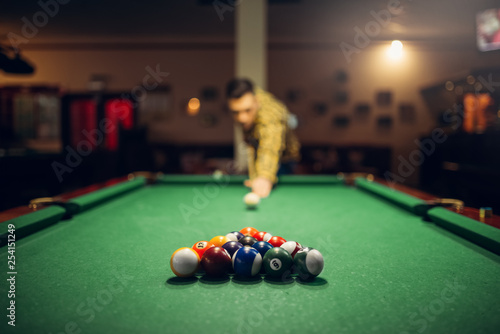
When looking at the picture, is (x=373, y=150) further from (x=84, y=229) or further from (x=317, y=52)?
(x=84, y=229)

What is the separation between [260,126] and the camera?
10.0 feet

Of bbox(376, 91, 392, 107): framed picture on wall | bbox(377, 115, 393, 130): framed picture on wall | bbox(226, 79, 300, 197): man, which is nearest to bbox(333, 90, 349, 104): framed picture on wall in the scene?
bbox(376, 91, 392, 107): framed picture on wall

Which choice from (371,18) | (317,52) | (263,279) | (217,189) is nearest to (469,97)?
(371,18)

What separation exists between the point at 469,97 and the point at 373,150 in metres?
2.13

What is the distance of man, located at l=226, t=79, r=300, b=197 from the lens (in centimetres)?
264

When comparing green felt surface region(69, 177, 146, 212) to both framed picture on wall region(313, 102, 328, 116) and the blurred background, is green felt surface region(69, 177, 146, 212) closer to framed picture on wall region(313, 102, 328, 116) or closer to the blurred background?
the blurred background

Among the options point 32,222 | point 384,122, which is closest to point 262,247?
point 32,222

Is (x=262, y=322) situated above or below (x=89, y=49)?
below

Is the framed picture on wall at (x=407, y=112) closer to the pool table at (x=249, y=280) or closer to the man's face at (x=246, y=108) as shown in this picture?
the man's face at (x=246, y=108)

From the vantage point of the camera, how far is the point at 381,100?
27.8 ft

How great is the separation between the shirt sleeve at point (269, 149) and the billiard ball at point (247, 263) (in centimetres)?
147

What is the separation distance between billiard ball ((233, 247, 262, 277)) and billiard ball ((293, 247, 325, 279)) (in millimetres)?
121

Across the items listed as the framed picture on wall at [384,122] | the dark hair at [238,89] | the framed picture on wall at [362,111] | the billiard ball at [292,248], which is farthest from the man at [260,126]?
the framed picture on wall at [384,122]

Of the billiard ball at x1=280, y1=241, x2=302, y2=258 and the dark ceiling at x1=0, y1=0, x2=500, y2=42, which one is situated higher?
the dark ceiling at x1=0, y1=0, x2=500, y2=42
